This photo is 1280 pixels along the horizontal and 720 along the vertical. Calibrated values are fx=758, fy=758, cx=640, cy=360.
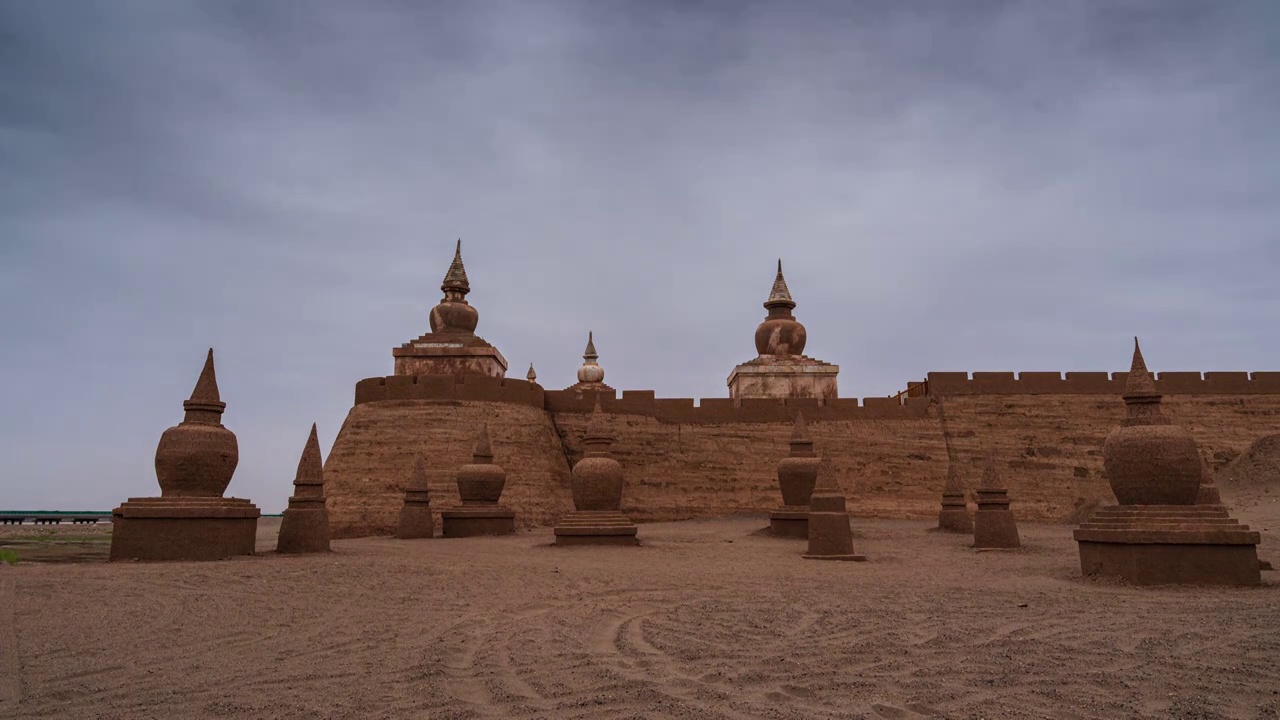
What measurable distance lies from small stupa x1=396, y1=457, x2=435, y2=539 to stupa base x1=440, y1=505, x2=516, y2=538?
0.42 meters

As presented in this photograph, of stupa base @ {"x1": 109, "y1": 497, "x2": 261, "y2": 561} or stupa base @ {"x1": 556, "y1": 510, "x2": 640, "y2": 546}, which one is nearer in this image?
stupa base @ {"x1": 109, "y1": 497, "x2": 261, "y2": 561}

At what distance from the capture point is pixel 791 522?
14977 millimetres

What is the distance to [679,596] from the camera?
744cm

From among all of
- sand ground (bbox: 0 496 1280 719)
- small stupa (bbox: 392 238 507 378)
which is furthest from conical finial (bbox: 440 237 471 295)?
sand ground (bbox: 0 496 1280 719)

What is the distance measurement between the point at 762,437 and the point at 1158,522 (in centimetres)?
1469

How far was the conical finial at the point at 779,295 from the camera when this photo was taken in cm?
2984

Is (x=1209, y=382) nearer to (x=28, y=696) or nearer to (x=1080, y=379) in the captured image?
(x=1080, y=379)

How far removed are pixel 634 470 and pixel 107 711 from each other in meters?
18.0

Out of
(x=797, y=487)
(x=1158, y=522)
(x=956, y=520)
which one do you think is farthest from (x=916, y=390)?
(x=1158, y=522)

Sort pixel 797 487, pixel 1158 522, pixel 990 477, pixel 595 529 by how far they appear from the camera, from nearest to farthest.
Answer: pixel 1158 522, pixel 990 477, pixel 595 529, pixel 797 487

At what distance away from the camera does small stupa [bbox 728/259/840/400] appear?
28.2 meters

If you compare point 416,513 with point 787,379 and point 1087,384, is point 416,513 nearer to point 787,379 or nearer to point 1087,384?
point 787,379

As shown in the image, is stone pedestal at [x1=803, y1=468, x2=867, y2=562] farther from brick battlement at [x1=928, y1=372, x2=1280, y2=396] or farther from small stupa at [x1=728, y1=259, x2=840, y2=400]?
small stupa at [x1=728, y1=259, x2=840, y2=400]

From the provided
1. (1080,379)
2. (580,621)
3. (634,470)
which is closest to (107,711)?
(580,621)
